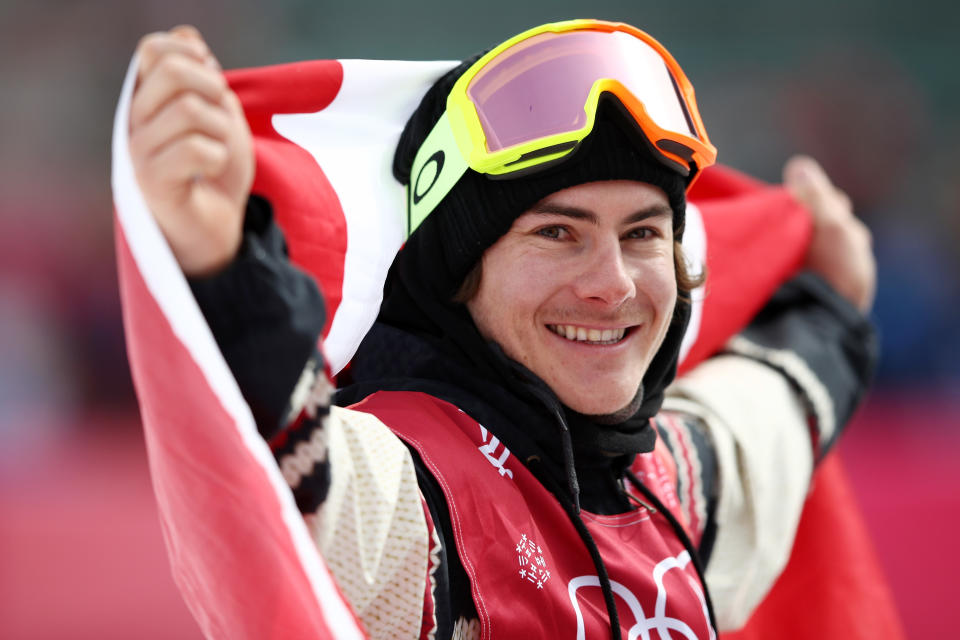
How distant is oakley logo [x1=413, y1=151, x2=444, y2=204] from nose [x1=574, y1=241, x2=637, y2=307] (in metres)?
0.20

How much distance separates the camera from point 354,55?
6.21m

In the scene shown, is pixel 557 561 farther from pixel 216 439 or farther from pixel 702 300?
pixel 702 300

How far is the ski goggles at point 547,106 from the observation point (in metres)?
1.09

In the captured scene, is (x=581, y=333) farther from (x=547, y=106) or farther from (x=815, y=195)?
(x=815, y=195)

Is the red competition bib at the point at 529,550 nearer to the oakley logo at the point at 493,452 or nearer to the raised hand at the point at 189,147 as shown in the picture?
the oakley logo at the point at 493,452

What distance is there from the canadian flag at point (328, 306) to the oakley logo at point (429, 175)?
53 mm

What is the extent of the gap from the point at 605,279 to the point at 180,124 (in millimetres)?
527

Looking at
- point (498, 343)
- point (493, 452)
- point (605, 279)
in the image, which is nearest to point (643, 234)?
point (605, 279)

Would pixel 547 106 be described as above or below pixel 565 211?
above

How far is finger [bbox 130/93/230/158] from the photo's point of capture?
0.71m

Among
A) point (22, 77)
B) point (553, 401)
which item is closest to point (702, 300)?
point (553, 401)

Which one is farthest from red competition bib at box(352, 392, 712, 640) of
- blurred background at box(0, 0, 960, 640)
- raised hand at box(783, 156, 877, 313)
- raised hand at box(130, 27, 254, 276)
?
blurred background at box(0, 0, 960, 640)

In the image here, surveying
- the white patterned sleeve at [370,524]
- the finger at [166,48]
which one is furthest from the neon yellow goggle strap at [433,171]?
the finger at [166,48]

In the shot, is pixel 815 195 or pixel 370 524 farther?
pixel 815 195
